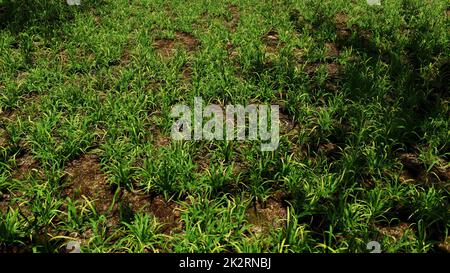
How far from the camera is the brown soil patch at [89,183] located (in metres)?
3.55

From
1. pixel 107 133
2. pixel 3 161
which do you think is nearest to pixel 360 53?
pixel 107 133

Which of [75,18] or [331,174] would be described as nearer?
[331,174]

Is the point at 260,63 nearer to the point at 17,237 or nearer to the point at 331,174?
the point at 331,174

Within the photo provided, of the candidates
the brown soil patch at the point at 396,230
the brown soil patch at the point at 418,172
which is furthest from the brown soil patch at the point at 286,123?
the brown soil patch at the point at 396,230

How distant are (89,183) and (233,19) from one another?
5.33 metres

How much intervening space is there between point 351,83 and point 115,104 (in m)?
3.36

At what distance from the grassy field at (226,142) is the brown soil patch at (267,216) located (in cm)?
1

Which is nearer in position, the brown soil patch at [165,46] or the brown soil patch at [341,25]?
the brown soil patch at [165,46]

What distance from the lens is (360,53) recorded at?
19.9 feet

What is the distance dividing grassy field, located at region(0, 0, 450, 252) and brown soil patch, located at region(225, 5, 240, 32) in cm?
25

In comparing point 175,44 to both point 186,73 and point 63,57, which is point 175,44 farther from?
point 63,57

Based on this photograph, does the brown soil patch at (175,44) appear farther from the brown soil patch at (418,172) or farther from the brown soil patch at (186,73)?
the brown soil patch at (418,172)

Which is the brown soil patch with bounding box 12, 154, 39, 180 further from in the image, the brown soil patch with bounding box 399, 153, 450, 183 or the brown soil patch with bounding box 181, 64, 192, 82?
the brown soil patch with bounding box 399, 153, 450, 183

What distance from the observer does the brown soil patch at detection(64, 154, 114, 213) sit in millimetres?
3549
